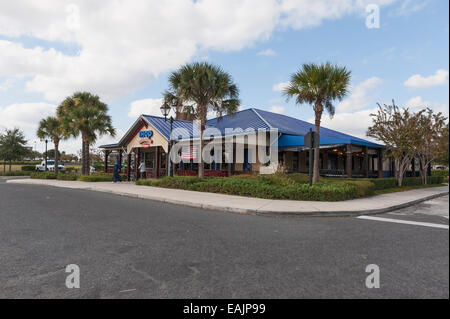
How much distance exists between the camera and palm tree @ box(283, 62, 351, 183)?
1280cm

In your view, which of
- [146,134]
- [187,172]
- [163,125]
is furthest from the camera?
[163,125]

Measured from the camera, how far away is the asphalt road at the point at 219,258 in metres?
2.85

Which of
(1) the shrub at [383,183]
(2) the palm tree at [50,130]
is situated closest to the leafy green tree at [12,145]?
(2) the palm tree at [50,130]

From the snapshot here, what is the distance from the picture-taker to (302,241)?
484 cm

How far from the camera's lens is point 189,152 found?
21781 millimetres

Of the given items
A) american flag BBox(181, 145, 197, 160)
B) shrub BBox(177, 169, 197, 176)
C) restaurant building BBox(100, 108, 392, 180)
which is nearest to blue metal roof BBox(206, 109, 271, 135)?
restaurant building BBox(100, 108, 392, 180)

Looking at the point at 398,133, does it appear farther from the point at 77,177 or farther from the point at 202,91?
the point at 77,177

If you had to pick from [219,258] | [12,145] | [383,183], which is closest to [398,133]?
[383,183]

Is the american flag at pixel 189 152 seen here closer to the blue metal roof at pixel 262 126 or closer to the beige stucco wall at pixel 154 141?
the blue metal roof at pixel 262 126

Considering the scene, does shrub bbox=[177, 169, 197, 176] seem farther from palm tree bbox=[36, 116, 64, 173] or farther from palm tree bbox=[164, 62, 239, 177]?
palm tree bbox=[36, 116, 64, 173]

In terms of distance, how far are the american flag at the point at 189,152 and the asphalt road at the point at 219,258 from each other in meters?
14.8

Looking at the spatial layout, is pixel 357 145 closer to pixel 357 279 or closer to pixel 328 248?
pixel 328 248

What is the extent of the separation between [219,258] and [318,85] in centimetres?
1149
